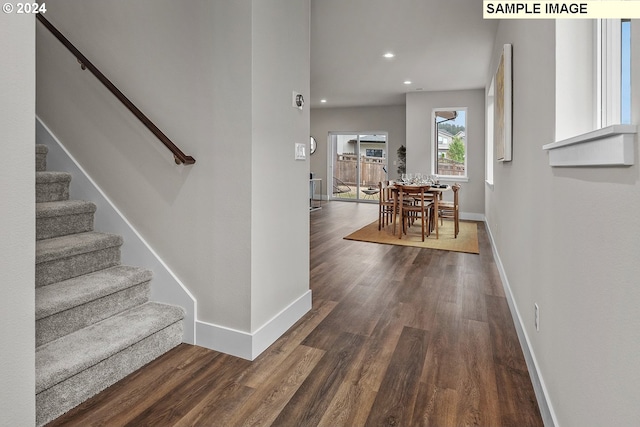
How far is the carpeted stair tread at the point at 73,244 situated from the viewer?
200cm

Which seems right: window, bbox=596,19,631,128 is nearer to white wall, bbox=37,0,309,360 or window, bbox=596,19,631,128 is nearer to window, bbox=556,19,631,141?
window, bbox=556,19,631,141

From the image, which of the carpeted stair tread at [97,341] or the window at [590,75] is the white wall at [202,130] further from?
the window at [590,75]

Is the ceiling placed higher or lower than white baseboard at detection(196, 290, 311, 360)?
higher

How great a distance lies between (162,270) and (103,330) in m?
0.46

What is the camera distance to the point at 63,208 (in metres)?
2.29

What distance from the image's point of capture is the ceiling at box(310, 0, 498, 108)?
393 centimetres

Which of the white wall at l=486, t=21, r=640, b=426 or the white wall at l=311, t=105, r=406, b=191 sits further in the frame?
the white wall at l=311, t=105, r=406, b=191

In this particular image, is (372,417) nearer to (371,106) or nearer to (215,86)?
(215,86)

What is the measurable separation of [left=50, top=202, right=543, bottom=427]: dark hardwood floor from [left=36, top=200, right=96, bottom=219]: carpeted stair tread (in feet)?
3.47

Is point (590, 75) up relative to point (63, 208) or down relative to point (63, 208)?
up

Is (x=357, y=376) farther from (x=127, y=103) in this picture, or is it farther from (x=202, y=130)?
(x=127, y=103)

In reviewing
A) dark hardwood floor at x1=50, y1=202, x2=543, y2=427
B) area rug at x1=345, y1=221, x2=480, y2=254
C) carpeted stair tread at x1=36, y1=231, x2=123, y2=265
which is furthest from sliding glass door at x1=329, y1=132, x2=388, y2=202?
carpeted stair tread at x1=36, y1=231, x2=123, y2=265
